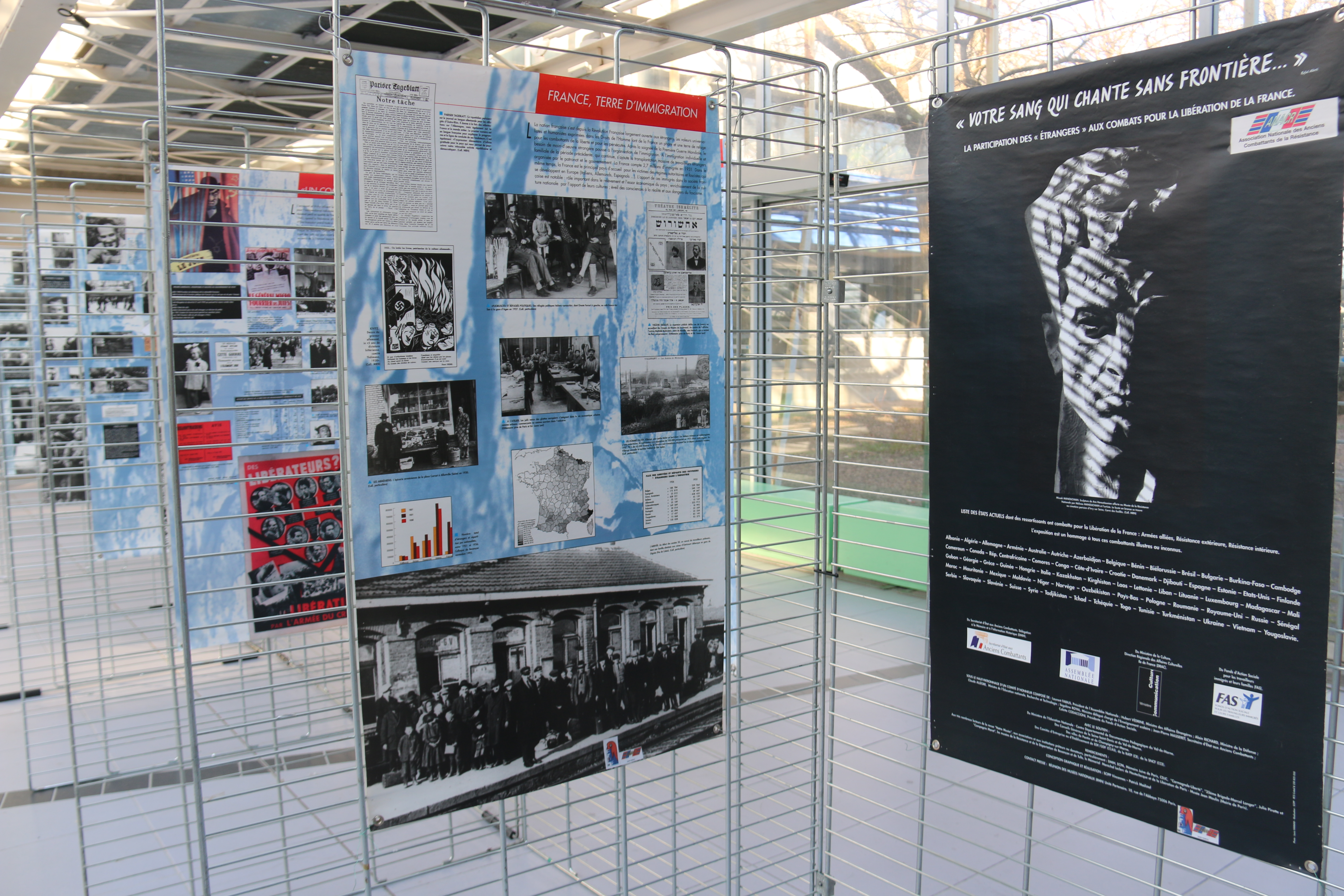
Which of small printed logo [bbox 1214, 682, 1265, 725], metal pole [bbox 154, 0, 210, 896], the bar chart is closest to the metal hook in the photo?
metal pole [bbox 154, 0, 210, 896]

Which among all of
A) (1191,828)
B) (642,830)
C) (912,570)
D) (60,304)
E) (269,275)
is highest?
(60,304)

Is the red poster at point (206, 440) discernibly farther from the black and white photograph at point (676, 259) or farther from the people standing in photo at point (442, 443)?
the black and white photograph at point (676, 259)

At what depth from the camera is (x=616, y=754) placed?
1870mm

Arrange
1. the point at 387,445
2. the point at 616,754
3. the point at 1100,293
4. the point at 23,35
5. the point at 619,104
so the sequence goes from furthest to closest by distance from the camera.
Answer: the point at 23,35
the point at 616,754
the point at 619,104
the point at 1100,293
the point at 387,445

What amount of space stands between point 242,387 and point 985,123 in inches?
98.7

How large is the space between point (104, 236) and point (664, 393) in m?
3.55

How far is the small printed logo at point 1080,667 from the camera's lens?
1.69m

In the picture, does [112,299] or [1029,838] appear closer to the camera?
[1029,838]

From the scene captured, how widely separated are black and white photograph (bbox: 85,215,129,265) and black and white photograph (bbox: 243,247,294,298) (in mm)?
1204

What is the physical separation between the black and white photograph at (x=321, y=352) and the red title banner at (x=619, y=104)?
166 cm

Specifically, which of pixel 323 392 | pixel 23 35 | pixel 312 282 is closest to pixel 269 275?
pixel 312 282

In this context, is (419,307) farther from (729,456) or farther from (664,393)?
(729,456)

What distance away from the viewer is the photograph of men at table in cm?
167

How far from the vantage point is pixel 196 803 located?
1.67 metres
